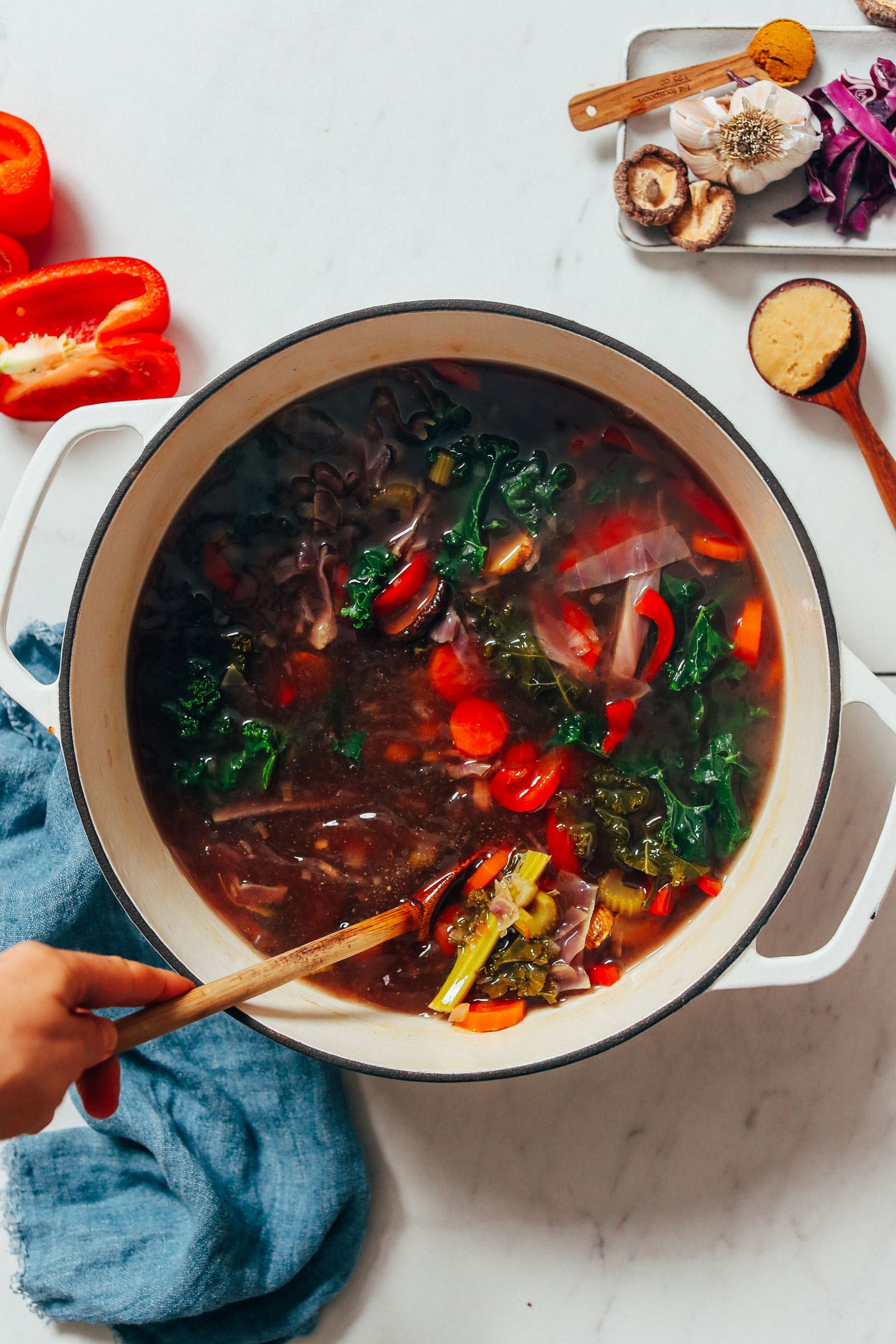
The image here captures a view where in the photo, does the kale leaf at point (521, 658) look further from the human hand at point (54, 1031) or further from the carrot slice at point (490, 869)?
the human hand at point (54, 1031)

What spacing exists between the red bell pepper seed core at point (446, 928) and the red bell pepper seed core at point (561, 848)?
23cm

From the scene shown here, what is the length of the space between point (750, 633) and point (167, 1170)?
5.69ft

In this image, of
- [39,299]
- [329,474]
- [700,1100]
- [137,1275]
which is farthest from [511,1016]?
[39,299]

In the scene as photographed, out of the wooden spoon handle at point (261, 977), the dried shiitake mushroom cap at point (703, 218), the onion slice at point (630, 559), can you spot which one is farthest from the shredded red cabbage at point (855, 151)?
the wooden spoon handle at point (261, 977)

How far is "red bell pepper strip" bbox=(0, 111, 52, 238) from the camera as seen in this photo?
2051 mm

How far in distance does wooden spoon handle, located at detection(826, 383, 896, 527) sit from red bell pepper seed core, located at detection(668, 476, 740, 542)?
1.20 ft

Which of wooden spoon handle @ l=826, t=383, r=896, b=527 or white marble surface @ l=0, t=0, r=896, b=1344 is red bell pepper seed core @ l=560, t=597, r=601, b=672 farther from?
wooden spoon handle @ l=826, t=383, r=896, b=527

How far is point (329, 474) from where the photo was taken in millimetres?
1969

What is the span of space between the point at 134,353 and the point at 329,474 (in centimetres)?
55

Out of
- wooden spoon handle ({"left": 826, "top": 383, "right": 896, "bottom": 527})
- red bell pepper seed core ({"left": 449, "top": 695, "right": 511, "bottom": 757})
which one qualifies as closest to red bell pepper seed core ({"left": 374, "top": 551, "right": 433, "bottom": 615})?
red bell pepper seed core ({"left": 449, "top": 695, "right": 511, "bottom": 757})

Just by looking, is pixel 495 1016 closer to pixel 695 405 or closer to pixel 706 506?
pixel 706 506

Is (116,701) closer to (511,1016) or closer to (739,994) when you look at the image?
(511,1016)

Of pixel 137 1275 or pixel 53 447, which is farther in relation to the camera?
pixel 137 1275

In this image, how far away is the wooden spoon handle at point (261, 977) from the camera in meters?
1.53
